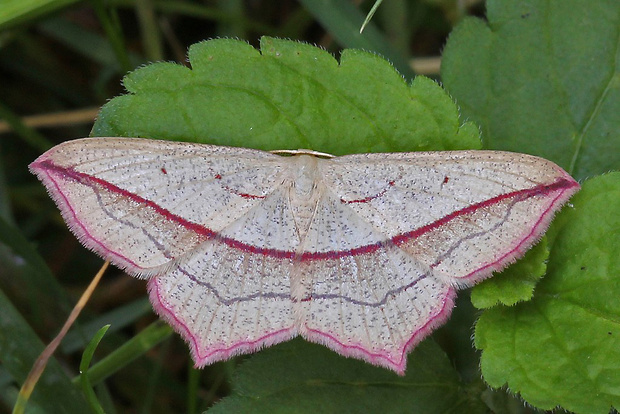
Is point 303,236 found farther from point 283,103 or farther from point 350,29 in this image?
point 350,29

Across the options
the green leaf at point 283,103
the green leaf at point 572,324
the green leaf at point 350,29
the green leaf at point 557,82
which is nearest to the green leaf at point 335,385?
the green leaf at point 572,324

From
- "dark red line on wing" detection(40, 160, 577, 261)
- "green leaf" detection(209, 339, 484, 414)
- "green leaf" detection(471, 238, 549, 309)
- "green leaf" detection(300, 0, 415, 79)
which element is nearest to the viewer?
"dark red line on wing" detection(40, 160, 577, 261)

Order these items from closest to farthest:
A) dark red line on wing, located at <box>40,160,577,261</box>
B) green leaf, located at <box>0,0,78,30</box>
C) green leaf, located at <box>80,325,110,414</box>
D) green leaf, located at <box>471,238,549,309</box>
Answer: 1. dark red line on wing, located at <box>40,160,577,261</box>
2. green leaf, located at <box>471,238,549,309</box>
3. green leaf, located at <box>80,325,110,414</box>
4. green leaf, located at <box>0,0,78,30</box>

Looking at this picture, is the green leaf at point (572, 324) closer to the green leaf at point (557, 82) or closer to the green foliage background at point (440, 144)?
the green foliage background at point (440, 144)

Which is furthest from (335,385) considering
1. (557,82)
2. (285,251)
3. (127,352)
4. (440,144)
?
(557,82)

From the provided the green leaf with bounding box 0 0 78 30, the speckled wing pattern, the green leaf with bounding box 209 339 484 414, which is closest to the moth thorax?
the speckled wing pattern

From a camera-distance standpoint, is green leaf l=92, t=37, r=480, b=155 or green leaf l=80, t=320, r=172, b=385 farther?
green leaf l=80, t=320, r=172, b=385

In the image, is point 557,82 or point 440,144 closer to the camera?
point 440,144

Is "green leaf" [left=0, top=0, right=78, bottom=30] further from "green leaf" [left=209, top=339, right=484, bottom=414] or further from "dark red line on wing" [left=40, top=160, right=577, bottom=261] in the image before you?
"green leaf" [left=209, top=339, right=484, bottom=414]
